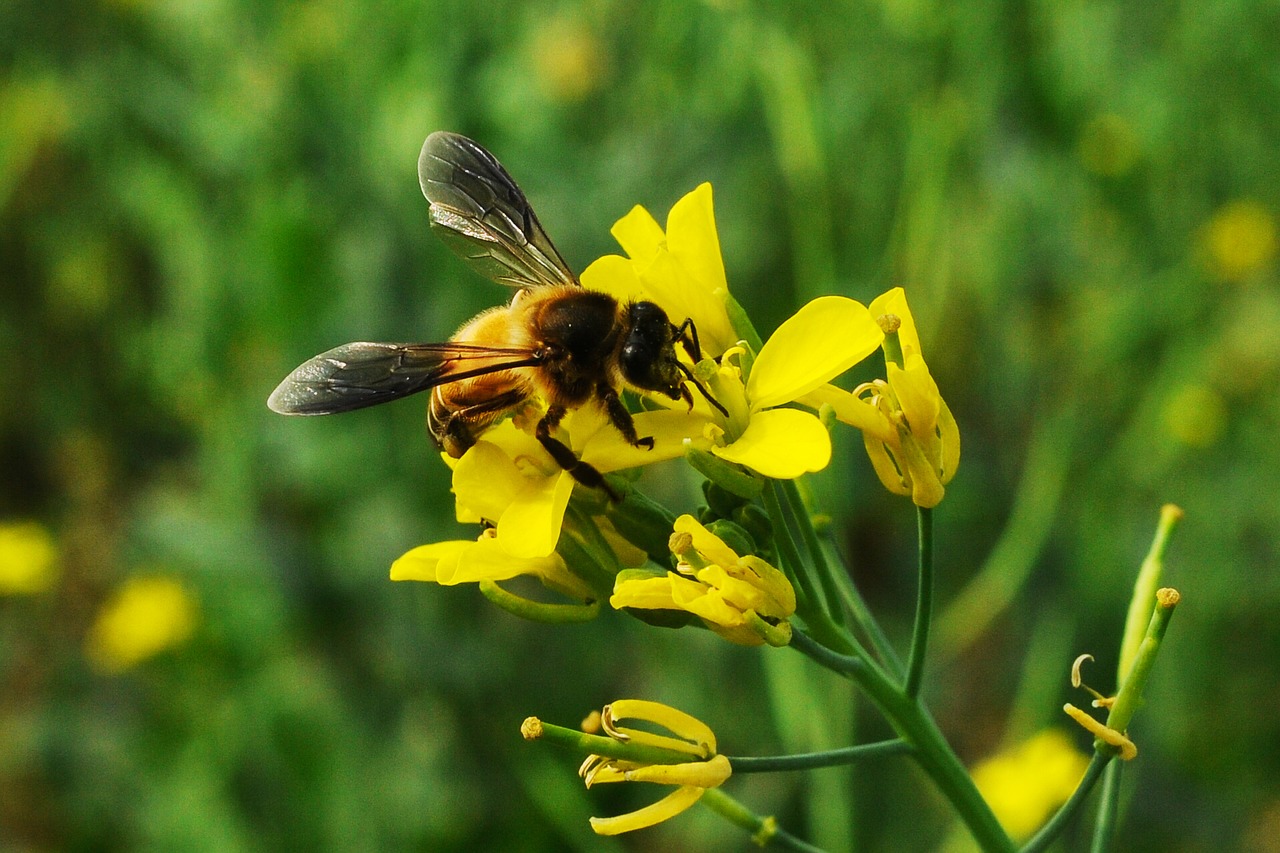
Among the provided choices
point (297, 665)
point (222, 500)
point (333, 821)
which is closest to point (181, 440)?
point (222, 500)

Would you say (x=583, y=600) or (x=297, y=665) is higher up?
(x=583, y=600)

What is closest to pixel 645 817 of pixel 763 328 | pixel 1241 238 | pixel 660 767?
pixel 660 767

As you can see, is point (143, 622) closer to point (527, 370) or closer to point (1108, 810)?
point (527, 370)

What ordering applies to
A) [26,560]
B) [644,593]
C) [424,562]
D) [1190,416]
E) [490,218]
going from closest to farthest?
[644,593] < [424,562] < [490,218] < [1190,416] < [26,560]

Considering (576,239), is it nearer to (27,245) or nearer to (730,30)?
(730,30)

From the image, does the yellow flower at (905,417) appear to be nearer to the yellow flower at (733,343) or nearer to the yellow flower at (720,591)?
the yellow flower at (733,343)

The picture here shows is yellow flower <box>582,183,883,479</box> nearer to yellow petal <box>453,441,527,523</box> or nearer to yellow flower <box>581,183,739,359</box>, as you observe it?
yellow flower <box>581,183,739,359</box>
